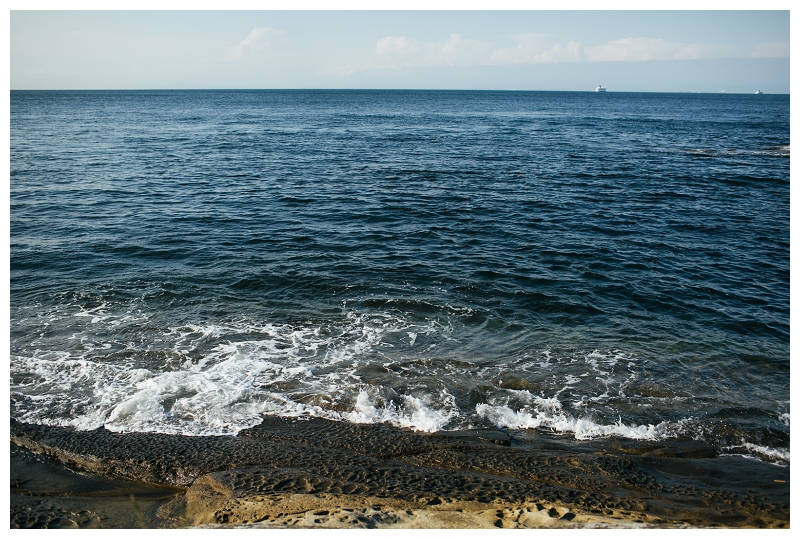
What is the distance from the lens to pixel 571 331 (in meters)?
18.2

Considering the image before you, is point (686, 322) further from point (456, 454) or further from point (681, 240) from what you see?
point (456, 454)

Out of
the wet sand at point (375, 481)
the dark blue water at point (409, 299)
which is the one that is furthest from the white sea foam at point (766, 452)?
the wet sand at point (375, 481)

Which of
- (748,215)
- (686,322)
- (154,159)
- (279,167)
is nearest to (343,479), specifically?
(686,322)

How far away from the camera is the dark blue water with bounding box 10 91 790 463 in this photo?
45.5ft

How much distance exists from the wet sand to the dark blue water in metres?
0.84

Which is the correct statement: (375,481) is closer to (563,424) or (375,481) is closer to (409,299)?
(563,424)

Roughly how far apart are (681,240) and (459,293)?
1388 centimetres

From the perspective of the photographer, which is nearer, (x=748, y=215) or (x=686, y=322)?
(x=686, y=322)

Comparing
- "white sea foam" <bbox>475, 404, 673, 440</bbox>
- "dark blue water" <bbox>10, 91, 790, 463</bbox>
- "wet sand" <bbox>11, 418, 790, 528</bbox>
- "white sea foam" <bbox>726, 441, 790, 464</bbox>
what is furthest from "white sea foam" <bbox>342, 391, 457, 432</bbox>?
"white sea foam" <bbox>726, 441, 790, 464</bbox>

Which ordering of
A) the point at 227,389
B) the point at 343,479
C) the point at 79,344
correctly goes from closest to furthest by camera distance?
1. the point at 343,479
2. the point at 227,389
3. the point at 79,344

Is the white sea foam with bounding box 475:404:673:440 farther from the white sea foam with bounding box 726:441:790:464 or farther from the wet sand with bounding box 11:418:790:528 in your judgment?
the white sea foam with bounding box 726:441:790:464

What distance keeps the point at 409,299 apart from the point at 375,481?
34.6 ft

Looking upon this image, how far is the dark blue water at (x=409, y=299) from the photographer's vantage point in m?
13.9

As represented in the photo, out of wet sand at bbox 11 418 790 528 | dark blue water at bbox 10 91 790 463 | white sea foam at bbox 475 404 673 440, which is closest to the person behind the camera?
wet sand at bbox 11 418 790 528
